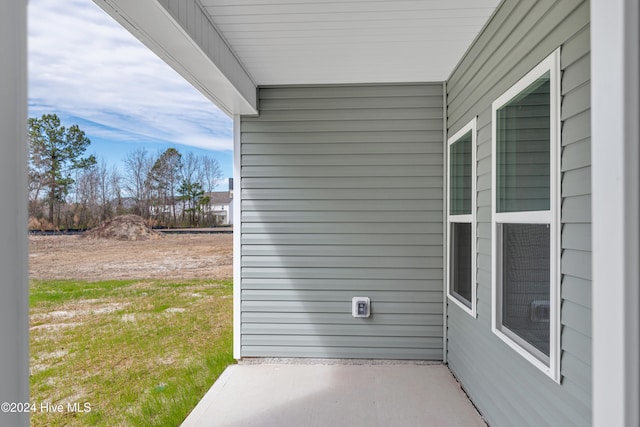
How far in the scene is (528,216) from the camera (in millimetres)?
2152

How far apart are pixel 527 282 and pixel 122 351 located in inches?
157

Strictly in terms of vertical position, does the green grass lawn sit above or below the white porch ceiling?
below

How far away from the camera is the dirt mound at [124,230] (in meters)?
4.08

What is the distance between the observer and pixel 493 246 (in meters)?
2.64

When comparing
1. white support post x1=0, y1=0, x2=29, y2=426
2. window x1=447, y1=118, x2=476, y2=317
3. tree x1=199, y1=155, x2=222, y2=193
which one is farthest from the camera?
tree x1=199, y1=155, x2=222, y2=193

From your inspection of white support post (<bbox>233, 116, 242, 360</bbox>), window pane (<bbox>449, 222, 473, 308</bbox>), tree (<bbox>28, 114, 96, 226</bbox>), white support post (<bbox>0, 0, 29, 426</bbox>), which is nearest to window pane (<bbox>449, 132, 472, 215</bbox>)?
window pane (<bbox>449, 222, 473, 308</bbox>)

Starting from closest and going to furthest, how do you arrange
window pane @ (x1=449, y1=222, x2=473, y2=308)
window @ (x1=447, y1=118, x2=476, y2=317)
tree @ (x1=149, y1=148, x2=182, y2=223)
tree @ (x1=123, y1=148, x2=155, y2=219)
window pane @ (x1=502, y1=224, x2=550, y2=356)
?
window pane @ (x1=502, y1=224, x2=550, y2=356) → window @ (x1=447, y1=118, x2=476, y2=317) → window pane @ (x1=449, y1=222, x2=473, y2=308) → tree @ (x1=123, y1=148, x2=155, y2=219) → tree @ (x1=149, y1=148, x2=182, y2=223)

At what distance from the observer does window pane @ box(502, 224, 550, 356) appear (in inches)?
78.2

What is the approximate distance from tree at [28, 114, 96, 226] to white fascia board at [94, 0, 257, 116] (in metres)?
1.32

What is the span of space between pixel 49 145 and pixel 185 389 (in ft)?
8.14

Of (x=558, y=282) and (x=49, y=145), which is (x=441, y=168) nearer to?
(x=558, y=282)

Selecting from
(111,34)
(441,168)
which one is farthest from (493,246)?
(111,34)

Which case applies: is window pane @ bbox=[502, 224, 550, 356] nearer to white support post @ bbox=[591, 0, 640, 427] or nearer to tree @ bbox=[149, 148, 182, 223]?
white support post @ bbox=[591, 0, 640, 427]

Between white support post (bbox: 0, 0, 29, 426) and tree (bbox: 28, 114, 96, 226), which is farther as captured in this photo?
tree (bbox: 28, 114, 96, 226)
